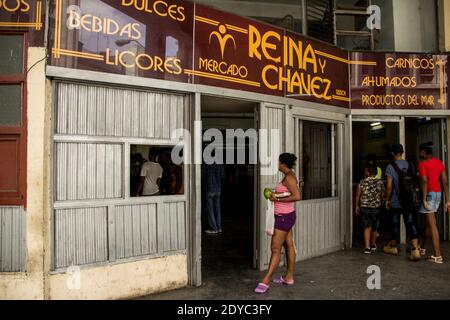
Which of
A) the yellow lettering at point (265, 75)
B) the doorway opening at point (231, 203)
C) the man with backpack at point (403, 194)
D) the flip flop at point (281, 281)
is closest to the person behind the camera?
the flip flop at point (281, 281)

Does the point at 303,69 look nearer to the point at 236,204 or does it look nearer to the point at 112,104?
the point at 112,104

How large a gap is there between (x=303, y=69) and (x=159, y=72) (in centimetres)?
280

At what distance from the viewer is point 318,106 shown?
6723 mm

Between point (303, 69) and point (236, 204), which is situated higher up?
point (303, 69)

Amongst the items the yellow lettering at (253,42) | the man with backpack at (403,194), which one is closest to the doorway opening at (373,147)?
the man with backpack at (403,194)

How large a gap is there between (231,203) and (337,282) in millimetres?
9299

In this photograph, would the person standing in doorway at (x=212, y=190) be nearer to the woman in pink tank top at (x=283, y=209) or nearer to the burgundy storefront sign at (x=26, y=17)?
the woman in pink tank top at (x=283, y=209)

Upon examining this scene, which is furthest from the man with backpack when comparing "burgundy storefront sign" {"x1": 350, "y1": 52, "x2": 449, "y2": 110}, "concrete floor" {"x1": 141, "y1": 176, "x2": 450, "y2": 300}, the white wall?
the white wall

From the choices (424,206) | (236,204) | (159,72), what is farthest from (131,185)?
(236,204)

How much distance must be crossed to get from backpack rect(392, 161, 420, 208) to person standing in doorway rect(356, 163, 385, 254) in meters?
0.34

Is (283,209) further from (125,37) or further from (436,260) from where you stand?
(436,260)

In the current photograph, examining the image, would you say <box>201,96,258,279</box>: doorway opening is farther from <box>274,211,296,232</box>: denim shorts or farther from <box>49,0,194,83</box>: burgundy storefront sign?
<box>274,211,296,232</box>: denim shorts

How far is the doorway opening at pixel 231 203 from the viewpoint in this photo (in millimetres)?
6125

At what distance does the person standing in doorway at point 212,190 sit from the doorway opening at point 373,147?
310 cm
